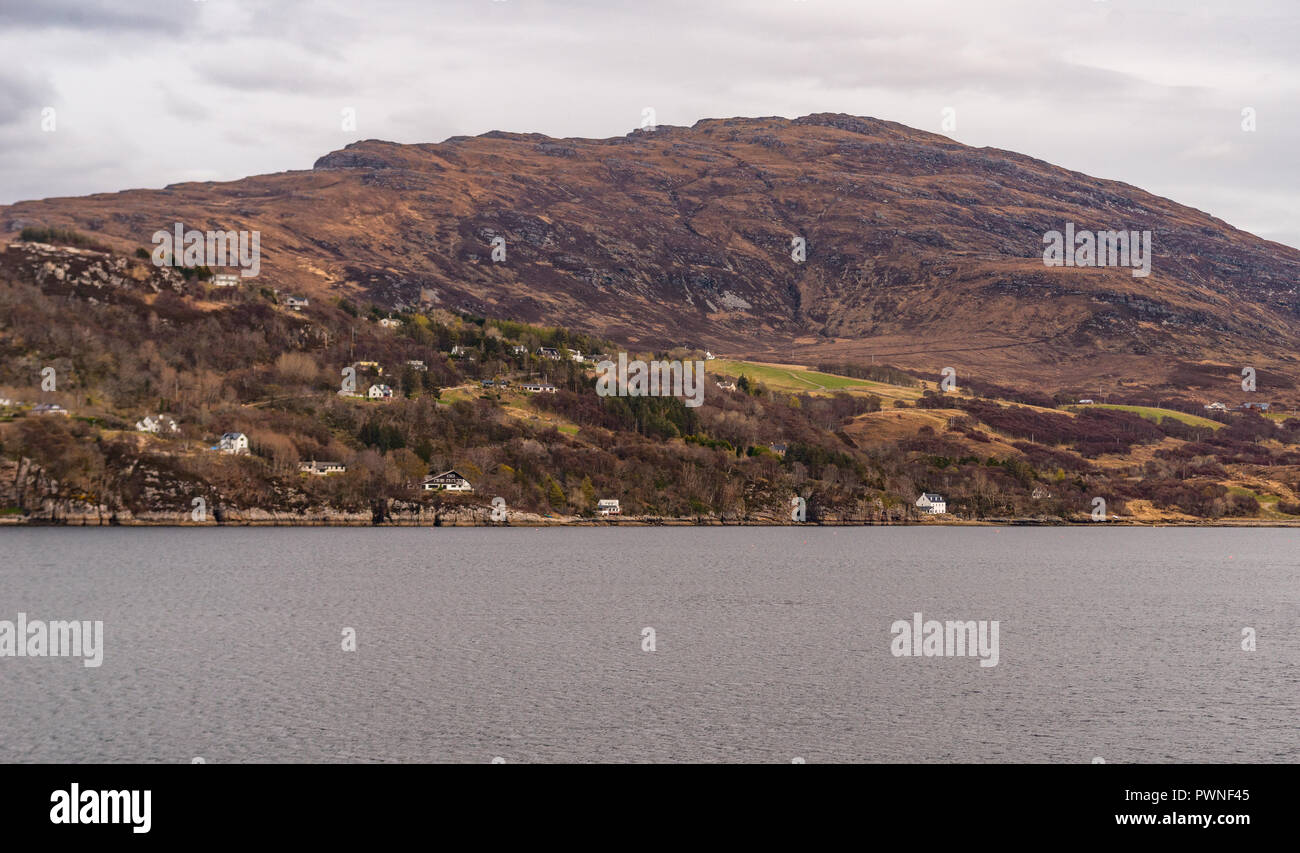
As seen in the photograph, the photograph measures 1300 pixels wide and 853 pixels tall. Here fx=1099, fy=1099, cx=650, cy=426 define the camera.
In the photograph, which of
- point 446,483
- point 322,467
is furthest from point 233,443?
point 446,483

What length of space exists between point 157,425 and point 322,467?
1245 inches

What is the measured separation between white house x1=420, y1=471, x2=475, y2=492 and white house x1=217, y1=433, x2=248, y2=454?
31497mm

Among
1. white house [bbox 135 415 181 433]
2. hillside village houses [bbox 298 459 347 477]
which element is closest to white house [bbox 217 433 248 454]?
white house [bbox 135 415 181 433]

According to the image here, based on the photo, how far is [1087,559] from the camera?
142750mm

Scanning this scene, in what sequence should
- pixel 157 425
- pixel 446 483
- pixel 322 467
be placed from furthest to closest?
pixel 157 425 → pixel 446 483 → pixel 322 467

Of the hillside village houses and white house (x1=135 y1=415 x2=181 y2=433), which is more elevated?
white house (x1=135 y1=415 x2=181 y2=433)

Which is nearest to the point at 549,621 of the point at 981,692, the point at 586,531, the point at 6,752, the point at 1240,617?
the point at 981,692

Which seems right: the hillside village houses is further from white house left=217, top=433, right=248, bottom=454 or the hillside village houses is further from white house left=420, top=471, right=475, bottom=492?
white house left=420, top=471, right=475, bottom=492

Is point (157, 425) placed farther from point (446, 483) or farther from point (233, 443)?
point (446, 483)

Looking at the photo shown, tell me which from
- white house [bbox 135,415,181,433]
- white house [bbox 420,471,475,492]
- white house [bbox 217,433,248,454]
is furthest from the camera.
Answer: white house [bbox 135,415,181,433]

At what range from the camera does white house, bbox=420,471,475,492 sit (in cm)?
19188

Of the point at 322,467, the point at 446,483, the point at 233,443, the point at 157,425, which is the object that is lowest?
the point at 446,483

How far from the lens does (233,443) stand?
625ft
